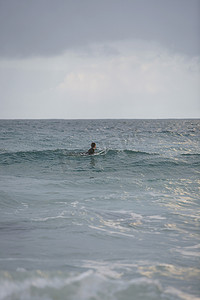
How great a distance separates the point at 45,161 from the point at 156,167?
682 centimetres

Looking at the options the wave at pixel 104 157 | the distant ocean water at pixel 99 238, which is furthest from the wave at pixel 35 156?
the distant ocean water at pixel 99 238

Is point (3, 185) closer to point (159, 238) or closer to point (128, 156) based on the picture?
point (159, 238)

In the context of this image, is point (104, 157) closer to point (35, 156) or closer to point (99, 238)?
point (35, 156)

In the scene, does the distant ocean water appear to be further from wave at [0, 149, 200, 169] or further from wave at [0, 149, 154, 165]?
wave at [0, 149, 154, 165]

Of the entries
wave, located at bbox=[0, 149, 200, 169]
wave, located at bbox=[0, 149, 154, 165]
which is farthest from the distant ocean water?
wave, located at bbox=[0, 149, 154, 165]

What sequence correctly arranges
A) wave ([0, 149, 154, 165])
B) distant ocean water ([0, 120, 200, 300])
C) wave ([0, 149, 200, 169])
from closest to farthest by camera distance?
1. distant ocean water ([0, 120, 200, 300])
2. wave ([0, 149, 200, 169])
3. wave ([0, 149, 154, 165])

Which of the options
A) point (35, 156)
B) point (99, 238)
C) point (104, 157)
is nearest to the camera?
point (99, 238)

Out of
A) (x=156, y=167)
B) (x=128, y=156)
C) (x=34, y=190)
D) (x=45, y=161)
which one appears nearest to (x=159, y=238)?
(x=34, y=190)

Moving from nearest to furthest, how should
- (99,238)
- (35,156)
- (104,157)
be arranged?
1. (99,238)
2. (35,156)
3. (104,157)

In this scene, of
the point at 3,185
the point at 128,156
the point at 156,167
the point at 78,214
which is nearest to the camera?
the point at 78,214

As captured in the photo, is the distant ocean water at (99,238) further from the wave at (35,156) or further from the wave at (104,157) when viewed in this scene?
the wave at (35,156)

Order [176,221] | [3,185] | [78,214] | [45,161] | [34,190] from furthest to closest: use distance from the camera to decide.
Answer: [45,161] → [3,185] → [34,190] → [78,214] → [176,221]

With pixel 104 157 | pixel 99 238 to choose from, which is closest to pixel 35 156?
pixel 104 157

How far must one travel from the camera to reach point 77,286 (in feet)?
10.3
